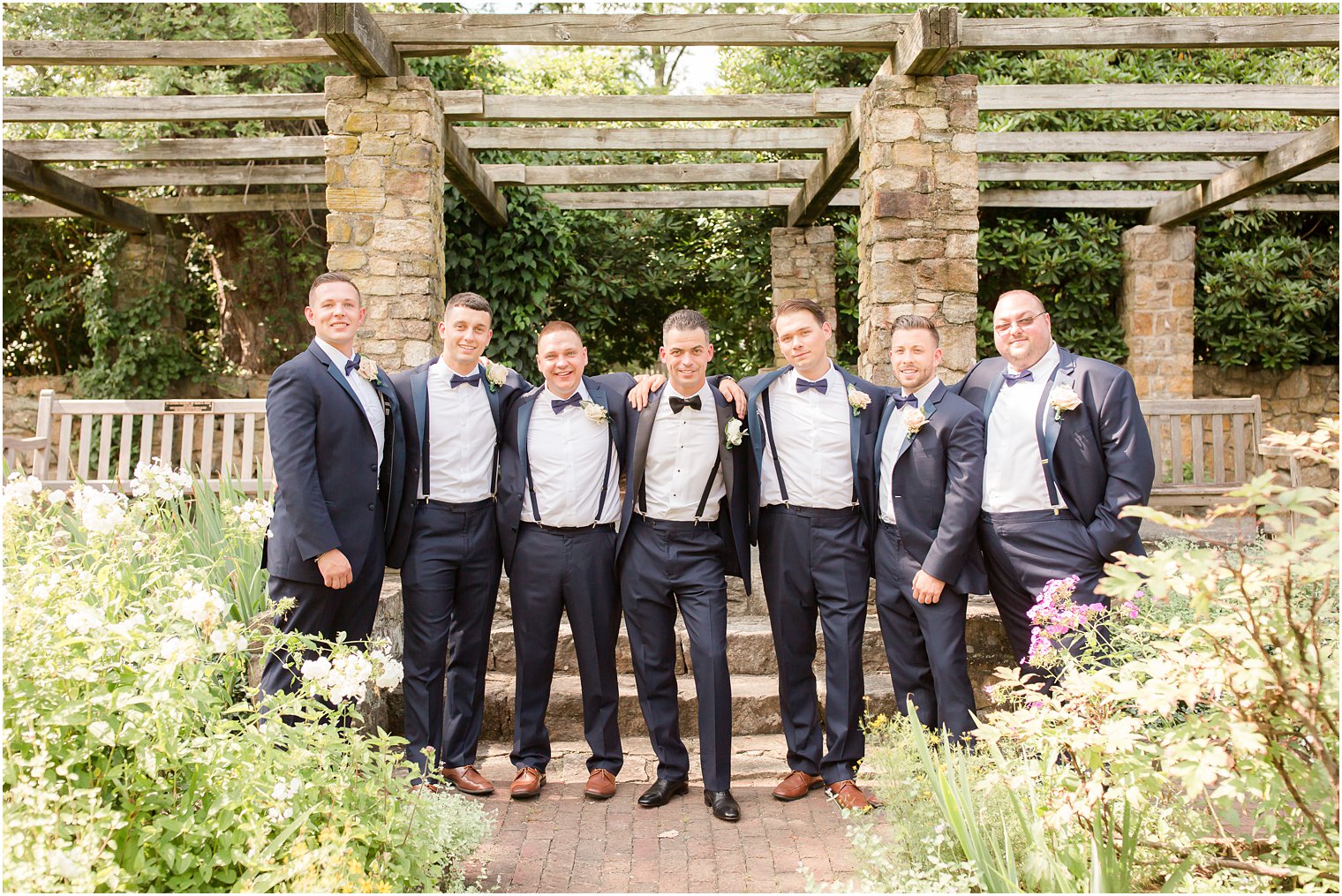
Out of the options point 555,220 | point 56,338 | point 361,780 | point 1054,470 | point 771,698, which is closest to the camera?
point 361,780

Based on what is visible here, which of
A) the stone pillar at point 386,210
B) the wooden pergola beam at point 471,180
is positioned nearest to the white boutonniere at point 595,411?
the stone pillar at point 386,210

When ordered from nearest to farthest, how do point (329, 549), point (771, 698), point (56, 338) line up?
1. point (329, 549)
2. point (771, 698)
3. point (56, 338)

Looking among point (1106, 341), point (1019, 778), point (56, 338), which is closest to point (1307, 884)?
point (1019, 778)

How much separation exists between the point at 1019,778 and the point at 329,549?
248 centimetres

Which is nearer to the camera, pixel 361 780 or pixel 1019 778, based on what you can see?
pixel 1019 778

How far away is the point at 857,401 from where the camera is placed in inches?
156

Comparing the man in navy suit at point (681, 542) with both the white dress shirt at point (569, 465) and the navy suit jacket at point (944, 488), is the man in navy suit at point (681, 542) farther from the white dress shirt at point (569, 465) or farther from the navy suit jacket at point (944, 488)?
the navy suit jacket at point (944, 488)

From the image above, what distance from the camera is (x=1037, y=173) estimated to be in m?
9.45

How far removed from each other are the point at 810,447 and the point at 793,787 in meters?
1.40

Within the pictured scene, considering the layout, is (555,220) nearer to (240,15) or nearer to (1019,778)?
(240,15)

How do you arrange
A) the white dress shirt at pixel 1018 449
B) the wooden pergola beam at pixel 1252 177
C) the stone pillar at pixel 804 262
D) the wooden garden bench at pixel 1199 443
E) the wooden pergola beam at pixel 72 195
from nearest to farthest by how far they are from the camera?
the white dress shirt at pixel 1018 449 → the wooden garden bench at pixel 1199 443 → the wooden pergola beam at pixel 1252 177 → the wooden pergola beam at pixel 72 195 → the stone pillar at pixel 804 262

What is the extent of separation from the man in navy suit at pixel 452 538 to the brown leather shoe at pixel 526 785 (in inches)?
5.0

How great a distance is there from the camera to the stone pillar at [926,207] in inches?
237

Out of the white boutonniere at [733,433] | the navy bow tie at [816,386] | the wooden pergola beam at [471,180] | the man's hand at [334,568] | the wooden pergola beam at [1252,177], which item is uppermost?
the wooden pergola beam at [1252,177]
